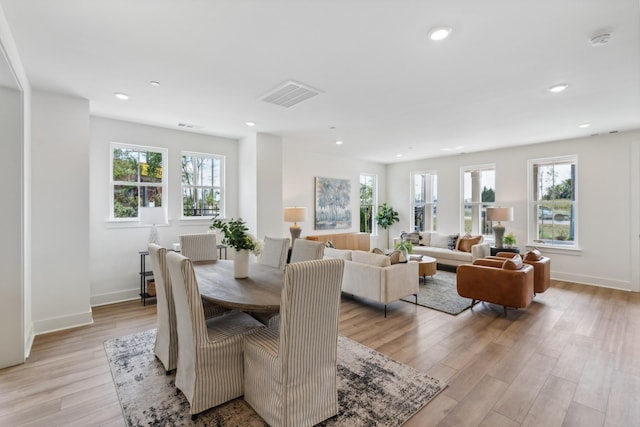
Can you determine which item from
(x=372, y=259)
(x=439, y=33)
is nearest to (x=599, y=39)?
(x=439, y=33)

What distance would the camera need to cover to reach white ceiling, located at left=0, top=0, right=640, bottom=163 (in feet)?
6.37

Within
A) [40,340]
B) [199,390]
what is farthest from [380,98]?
[40,340]

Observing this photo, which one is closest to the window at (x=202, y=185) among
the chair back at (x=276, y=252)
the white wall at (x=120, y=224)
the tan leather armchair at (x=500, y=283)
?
the white wall at (x=120, y=224)

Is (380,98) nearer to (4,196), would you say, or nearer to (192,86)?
(192,86)

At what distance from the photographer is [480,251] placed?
5.95 metres

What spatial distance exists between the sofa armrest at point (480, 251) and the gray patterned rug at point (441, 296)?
0.65 metres

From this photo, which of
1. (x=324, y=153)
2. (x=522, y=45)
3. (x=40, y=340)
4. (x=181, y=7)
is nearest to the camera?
(x=181, y=7)

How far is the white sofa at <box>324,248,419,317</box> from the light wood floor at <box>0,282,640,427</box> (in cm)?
26

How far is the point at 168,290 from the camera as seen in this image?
7.85ft

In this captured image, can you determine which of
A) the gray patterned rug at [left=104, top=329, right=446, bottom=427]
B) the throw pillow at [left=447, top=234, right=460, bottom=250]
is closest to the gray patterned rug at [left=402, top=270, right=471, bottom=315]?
the throw pillow at [left=447, top=234, right=460, bottom=250]

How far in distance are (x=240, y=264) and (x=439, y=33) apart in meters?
2.40

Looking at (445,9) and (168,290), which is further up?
(445,9)

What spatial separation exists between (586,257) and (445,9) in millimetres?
5733

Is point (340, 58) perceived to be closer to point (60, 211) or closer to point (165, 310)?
point (165, 310)
